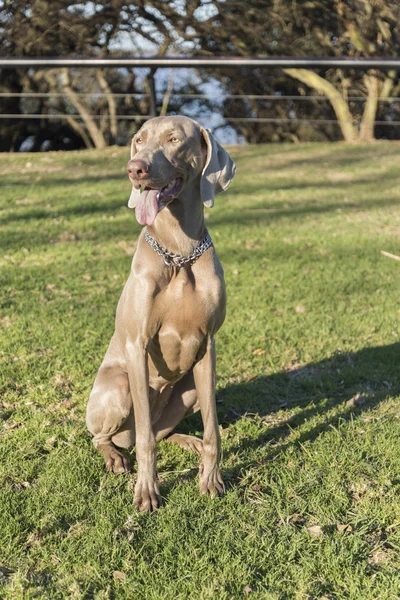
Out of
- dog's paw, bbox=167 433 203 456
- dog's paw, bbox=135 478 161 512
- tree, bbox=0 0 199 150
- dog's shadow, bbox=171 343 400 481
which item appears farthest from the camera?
tree, bbox=0 0 199 150

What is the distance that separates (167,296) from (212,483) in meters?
0.89

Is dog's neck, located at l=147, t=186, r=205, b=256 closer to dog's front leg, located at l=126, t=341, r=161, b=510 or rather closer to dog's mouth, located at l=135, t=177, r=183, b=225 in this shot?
dog's mouth, located at l=135, t=177, r=183, b=225

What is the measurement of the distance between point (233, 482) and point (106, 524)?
68 cm

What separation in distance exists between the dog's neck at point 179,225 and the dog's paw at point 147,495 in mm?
1029

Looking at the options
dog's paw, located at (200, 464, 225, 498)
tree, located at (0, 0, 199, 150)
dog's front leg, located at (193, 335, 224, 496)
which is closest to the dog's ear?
dog's front leg, located at (193, 335, 224, 496)

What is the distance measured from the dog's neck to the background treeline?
32.9ft

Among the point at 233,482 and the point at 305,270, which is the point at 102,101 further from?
the point at 233,482

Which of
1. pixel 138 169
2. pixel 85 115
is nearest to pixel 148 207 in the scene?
pixel 138 169

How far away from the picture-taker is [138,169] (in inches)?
94.0

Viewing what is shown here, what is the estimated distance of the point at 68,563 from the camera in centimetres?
240

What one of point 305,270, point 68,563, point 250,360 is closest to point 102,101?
point 305,270

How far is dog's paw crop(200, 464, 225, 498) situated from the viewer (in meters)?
2.86

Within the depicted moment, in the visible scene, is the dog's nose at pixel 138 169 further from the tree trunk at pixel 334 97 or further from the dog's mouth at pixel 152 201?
the tree trunk at pixel 334 97

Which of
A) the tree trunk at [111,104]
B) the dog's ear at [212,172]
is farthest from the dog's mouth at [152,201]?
the tree trunk at [111,104]
